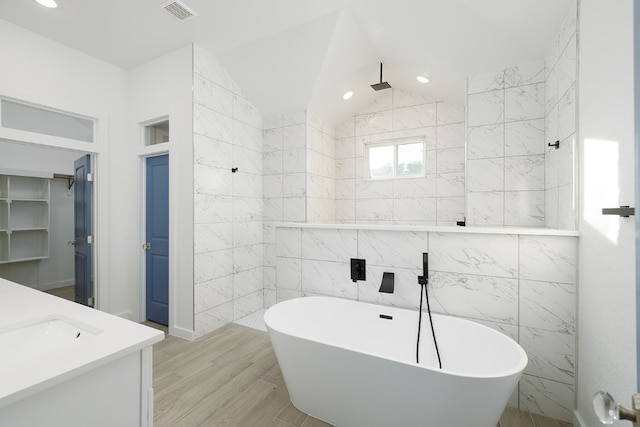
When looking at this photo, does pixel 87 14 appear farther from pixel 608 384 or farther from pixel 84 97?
pixel 608 384

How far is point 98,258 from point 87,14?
2.38 meters

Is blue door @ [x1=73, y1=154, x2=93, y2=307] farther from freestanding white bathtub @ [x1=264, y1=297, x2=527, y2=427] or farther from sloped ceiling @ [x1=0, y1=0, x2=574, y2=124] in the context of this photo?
freestanding white bathtub @ [x1=264, y1=297, x2=527, y2=427]

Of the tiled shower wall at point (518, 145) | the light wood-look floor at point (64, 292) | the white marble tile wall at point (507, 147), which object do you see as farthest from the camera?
the light wood-look floor at point (64, 292)

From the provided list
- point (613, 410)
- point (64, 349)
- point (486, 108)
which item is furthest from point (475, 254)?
point (64, 349)

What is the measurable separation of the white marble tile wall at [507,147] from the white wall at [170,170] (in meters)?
2.89

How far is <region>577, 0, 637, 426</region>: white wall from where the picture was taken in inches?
47.4

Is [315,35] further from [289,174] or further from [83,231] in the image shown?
[83,231]

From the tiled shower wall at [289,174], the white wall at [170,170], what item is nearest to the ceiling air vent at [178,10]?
the white wall at [170,170]

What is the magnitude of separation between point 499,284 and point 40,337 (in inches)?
97.2

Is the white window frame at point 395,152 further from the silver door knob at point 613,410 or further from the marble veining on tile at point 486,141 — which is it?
the silver door knob at point 613,410

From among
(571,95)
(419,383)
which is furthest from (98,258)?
(571,95)

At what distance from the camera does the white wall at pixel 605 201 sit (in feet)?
3.95

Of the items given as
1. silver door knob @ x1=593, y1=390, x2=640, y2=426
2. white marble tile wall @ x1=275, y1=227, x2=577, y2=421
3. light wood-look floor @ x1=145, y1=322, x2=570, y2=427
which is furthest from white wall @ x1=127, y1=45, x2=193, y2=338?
silver door knob @ x1=593, y1=390, x2=640, y2=426

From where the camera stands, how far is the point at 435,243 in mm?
2172
